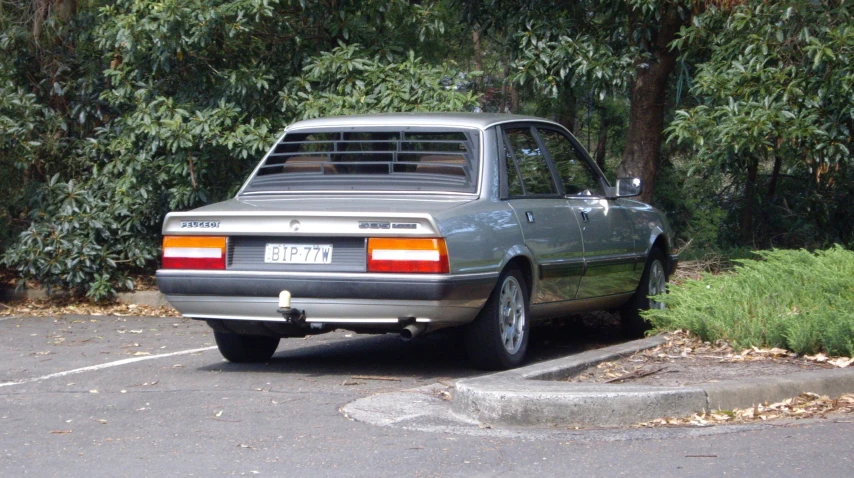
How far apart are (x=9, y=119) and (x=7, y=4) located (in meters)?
1.75

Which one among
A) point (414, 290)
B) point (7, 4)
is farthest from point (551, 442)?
point (7, 4)

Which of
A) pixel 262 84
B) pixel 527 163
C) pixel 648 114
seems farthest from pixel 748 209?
pixel 527 163

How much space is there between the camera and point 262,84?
10891 millimetres

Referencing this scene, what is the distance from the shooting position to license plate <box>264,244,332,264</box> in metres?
6.36

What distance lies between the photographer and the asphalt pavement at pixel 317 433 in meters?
4.47

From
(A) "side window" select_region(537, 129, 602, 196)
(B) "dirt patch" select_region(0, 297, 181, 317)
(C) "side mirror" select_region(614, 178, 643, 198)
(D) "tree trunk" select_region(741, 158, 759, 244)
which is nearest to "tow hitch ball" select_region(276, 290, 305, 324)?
(A) "side window" select_region(537, 129, 602, 196)

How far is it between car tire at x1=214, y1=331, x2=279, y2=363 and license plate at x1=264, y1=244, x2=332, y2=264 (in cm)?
93

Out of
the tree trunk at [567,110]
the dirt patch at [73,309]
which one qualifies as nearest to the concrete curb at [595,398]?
the dirt patch at [73,309]

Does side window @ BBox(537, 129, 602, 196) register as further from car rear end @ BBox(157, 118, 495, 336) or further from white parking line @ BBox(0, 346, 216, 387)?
white parking line @ BBox(0, 346, 216, 387)

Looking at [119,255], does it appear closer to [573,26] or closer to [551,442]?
[573,26]

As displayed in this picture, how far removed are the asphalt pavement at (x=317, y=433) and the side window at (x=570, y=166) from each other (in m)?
1.51

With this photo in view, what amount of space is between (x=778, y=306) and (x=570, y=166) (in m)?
1.84

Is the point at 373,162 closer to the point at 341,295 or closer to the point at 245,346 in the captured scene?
the point at 341,295

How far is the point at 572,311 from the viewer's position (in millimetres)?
7809
